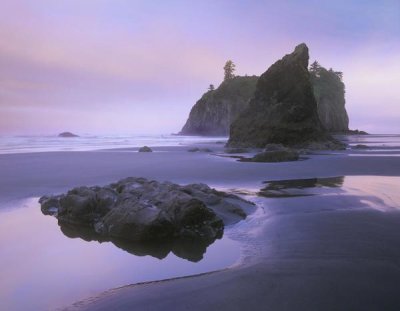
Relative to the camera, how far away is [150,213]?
6.20 meters

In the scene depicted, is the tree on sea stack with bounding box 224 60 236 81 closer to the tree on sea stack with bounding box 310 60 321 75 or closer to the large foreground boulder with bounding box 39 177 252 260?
the tree on sea stack with bounding box 310 60 321 75

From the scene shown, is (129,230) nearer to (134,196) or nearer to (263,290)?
(134,196)

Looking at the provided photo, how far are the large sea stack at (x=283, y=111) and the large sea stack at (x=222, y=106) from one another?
6141cm

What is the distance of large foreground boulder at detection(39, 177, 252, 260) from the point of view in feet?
19.8

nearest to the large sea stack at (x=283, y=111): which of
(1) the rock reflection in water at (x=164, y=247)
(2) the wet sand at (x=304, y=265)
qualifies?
(2) the wet sand at (x=304, y=265)

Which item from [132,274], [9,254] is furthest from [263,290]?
[9,254]

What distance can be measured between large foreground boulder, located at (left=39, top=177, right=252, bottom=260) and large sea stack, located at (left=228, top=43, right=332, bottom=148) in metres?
26.8

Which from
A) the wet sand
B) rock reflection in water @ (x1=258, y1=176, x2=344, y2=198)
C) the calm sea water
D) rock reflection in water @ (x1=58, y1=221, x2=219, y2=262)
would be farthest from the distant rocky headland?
rock reflection in water @ (x1=58, y1=221, x2=219, y2=262)

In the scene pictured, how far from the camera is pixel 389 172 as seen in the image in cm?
1388

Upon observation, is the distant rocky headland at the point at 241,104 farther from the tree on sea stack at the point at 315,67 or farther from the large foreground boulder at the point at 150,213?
the large foreground boulder at the point at 150,213

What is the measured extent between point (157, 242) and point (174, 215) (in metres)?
0.63

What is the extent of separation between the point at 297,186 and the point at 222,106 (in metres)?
95.7

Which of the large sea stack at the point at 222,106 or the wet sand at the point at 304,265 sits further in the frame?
the large sea stack at the point at 222,106

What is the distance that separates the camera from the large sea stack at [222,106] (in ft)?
339
